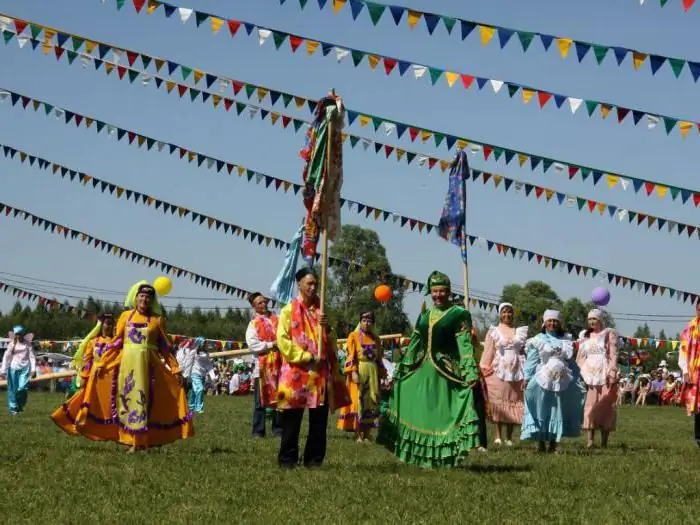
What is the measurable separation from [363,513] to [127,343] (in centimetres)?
548

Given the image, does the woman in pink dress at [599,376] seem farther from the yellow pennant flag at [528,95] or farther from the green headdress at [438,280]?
the green headdress at [438,280]

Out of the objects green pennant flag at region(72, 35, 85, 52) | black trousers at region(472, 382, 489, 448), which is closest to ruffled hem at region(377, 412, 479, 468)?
black trousers at region(472, 382, 489, 448)

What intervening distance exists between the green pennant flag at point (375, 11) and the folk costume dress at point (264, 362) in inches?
135

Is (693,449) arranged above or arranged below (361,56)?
below

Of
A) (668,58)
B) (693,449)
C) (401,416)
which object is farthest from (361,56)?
(693,449)

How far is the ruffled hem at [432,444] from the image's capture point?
10.1 metres

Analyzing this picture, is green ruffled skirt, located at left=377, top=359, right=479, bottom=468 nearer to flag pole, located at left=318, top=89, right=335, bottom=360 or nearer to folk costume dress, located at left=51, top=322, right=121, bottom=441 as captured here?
flag pole, located at left=318, top=89, right=335, bottom=360

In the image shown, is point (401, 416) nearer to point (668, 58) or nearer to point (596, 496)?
point (596, 496)

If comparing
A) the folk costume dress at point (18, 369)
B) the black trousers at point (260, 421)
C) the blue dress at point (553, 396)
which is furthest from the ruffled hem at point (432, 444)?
the folk costume dress at point (18, 369)

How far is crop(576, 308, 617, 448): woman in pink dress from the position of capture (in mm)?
15586

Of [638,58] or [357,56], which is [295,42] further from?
[638,58]

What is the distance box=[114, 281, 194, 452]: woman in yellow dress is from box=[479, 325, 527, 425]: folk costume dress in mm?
4642

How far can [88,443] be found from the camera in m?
13.6

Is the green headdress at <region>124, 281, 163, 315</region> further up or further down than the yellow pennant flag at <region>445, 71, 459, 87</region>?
further down
